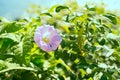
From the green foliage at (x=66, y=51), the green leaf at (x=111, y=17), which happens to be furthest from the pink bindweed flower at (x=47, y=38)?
the green leaf at (x=111, y=17)

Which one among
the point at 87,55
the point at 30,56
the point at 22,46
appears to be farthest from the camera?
the point at 87,55

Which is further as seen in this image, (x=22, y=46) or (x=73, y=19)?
(x=73, y=19)

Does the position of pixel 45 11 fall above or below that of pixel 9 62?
above

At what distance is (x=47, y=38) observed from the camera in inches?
60.0

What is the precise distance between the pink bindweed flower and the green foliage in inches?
1.0

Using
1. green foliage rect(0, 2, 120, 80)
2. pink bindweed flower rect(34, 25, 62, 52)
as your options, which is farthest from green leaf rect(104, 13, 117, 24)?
pink bindweed flower rect(34, 25, 62, 52)

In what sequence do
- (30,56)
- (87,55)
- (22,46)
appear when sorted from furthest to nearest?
(87,55) → (30,56) → (22,46)

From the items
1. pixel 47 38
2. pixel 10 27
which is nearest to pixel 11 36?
pixel 10 27

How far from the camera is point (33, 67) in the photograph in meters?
1.30

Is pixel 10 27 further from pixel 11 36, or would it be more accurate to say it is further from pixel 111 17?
pixel 111 17

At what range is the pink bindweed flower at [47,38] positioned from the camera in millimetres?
1367

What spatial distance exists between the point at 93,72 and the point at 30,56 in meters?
0.26

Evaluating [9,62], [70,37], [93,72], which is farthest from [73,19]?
[9,62]

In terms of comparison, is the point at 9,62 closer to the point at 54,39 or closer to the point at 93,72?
the point at 54,39
